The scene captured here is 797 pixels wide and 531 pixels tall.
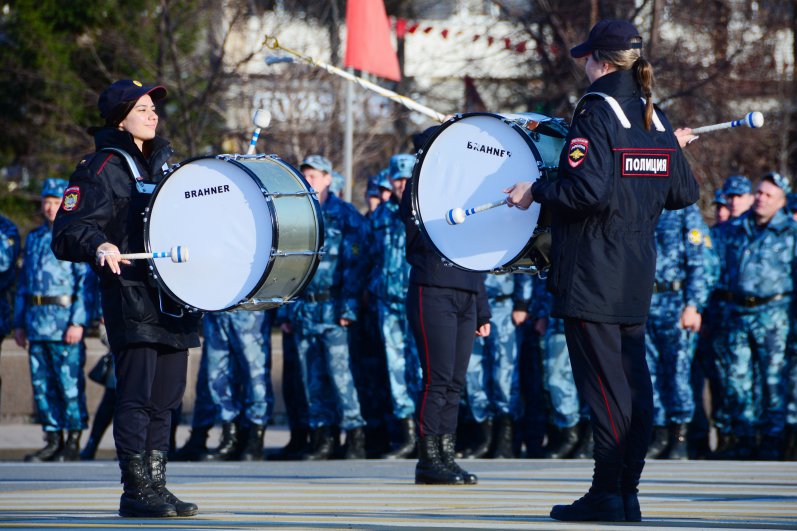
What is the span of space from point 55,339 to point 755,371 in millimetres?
5558

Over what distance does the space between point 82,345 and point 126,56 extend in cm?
870

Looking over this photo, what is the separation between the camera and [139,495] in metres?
6.89

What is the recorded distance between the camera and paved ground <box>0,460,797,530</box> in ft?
21.2

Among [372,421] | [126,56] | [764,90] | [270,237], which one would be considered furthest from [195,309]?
[764,90]

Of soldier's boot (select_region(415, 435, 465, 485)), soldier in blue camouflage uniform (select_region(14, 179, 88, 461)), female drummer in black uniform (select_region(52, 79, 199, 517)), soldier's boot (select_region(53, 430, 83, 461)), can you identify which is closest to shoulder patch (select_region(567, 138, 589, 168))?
female drummer in black uniform (select_region(52, 79, 199, 517))

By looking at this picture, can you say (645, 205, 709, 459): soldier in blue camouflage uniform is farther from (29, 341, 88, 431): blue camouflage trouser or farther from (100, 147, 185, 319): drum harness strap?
(100, 147, 185, 319): drum harness strap

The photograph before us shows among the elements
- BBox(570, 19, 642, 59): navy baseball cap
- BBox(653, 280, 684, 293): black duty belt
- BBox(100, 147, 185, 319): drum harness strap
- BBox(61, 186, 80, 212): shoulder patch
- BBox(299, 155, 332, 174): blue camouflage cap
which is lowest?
BBox(653, 280, 684, 293): black duty belt

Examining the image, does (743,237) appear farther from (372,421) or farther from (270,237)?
(270,237)

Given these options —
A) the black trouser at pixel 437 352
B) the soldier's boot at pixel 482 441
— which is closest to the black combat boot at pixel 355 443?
the soldier's boot at pixel 482 441

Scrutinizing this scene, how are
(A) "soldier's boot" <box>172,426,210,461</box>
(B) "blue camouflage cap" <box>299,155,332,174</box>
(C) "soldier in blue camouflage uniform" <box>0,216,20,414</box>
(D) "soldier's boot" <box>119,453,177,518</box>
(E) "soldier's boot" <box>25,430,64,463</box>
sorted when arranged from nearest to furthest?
1. (D) "soldier's boot" <box>119,453,177,518</box>
2. (B) "blue camouflage cap" <box>299,155,332,174</box>
3. (A) "soldier's boot" <box>172,426,210,461</box>
4. (E) "soldier's boot" <box>25,430,64,463</box>
5. (C) "soldier in blue camouflage uniform" <box>0,216,20,414</box>

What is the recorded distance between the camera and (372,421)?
39.2 ft

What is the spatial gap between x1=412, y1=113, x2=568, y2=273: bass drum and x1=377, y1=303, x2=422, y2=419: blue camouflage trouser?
3944 millimetres

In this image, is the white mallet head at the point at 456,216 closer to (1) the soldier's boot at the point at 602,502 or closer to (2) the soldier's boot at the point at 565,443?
(1) the soldier's boot at the point at 602,502

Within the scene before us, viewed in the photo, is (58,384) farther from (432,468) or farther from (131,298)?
(131,298)
